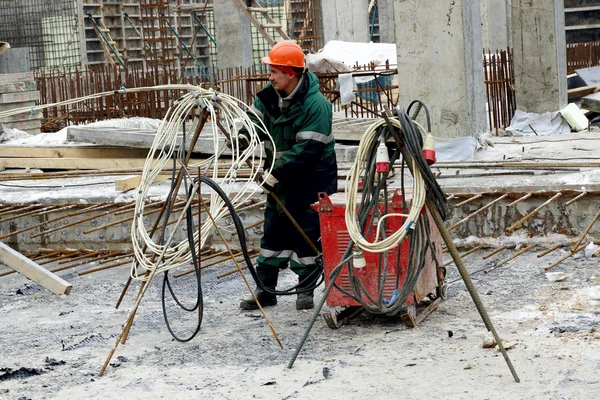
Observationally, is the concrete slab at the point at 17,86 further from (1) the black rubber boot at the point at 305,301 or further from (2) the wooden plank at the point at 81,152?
(1) the black rubber boot at the point at 305,301

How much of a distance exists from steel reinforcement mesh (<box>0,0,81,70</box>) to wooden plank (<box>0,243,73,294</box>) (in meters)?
25.1

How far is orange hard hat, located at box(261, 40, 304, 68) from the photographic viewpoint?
6.52 metres

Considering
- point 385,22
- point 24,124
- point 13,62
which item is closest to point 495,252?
point 24,124

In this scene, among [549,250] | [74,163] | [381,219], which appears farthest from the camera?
[74,163]

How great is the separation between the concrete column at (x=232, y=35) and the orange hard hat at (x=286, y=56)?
55.4 feet

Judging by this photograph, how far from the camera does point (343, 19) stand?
25.6 metres

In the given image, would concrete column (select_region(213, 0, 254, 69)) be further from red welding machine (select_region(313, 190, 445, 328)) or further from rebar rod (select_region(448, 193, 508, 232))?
red welding machine (select_region(313, 190, 445, 328))

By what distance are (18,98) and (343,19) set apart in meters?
11.9

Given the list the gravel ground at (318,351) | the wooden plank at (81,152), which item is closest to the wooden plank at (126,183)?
the gravel ground at (318,351)

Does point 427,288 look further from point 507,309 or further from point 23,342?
point 23,342

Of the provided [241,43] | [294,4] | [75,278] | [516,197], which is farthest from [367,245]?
[294,4]

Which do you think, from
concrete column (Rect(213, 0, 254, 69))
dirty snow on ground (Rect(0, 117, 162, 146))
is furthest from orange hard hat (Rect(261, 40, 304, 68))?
concrete column (Rect(213, 0, 254, 69))

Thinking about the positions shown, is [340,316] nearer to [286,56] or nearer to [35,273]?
[286,56]

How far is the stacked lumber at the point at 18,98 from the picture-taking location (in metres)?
15.4
